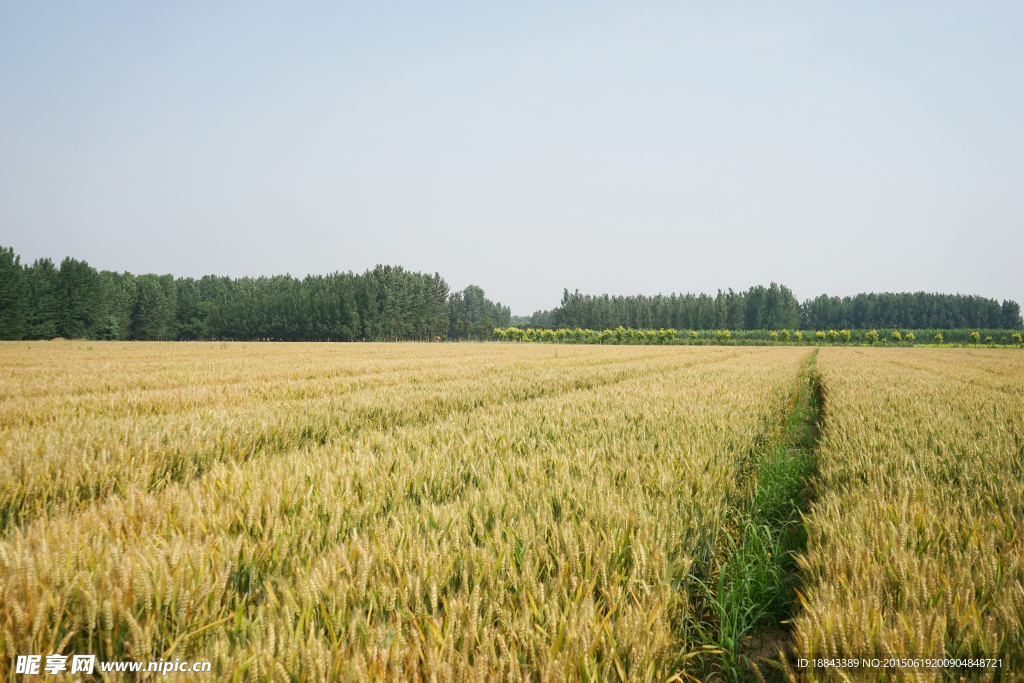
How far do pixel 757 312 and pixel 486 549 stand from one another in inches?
4586

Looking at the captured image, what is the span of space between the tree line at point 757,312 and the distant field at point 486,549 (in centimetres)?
10837

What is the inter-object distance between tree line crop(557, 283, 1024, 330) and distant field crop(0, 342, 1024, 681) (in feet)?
356

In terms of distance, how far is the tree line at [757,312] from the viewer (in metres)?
107

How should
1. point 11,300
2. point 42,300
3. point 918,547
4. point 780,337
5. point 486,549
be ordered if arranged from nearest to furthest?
point 486,549, point 918,547, point 11,300, point 42,300, point 780,337

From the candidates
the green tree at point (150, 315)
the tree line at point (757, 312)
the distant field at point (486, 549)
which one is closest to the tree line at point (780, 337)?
the tree line at point (757, 312)

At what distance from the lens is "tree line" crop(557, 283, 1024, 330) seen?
106625 mm

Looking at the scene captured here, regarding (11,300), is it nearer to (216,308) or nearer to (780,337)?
(216,308)

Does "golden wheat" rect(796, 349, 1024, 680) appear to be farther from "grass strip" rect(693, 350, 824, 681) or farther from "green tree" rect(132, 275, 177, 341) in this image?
"green tree" rect(132, 275, 177, 341)

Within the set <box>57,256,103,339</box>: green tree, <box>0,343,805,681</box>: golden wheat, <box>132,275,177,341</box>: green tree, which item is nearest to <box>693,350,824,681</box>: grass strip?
<box>0,343,805,681</box>: golden wheat

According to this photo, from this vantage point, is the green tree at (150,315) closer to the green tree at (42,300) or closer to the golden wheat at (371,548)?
the green tree at (42,300)

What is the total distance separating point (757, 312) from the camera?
341ft

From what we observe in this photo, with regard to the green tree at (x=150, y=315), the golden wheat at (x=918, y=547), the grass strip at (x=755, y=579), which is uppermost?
the green tree at (x=150, y=315)

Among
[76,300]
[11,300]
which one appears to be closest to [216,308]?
[76,300]

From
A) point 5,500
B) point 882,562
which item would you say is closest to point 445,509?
point 882,562
